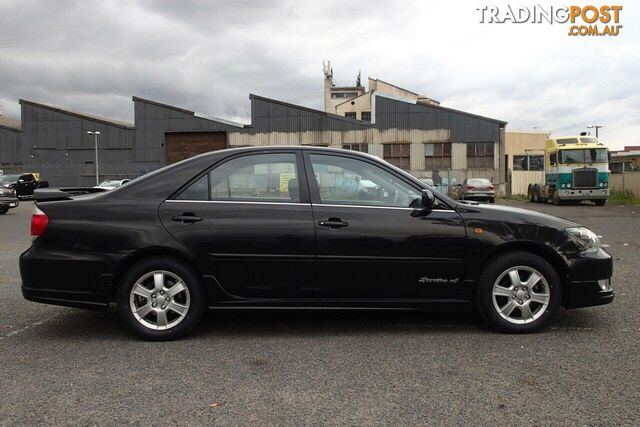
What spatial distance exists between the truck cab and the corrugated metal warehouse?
1742 centimetres

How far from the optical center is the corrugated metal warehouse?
42312 mm

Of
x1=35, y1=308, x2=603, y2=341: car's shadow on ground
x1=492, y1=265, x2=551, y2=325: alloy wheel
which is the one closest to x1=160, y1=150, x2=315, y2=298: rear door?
x1=35, y1=308, x2=603, y2=341: car's shadow on ground

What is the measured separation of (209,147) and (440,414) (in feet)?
140

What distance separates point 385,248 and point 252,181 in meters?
1.24

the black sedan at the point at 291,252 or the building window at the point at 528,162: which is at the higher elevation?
the building window at the point at 528,162

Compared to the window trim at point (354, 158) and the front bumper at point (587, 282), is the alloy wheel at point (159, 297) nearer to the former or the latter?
the window trim at point (354, 158)

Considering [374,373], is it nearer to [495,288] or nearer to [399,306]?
[399,306]

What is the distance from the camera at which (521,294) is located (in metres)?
4.42

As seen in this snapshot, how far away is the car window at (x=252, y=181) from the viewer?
4441 millimetres

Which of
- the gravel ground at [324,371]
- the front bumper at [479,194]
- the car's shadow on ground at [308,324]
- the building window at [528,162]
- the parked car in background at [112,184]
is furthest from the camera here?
the building window at [528,162]


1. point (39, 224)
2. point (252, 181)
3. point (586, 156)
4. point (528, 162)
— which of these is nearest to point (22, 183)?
point (586, 156)

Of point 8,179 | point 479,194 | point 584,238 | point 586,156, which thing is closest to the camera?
point 584,238

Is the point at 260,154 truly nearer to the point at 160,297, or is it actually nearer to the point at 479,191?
the point at 160,297

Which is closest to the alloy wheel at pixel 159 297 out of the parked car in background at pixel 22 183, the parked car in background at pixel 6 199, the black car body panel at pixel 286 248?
the black car body panel at pixel 286 248
